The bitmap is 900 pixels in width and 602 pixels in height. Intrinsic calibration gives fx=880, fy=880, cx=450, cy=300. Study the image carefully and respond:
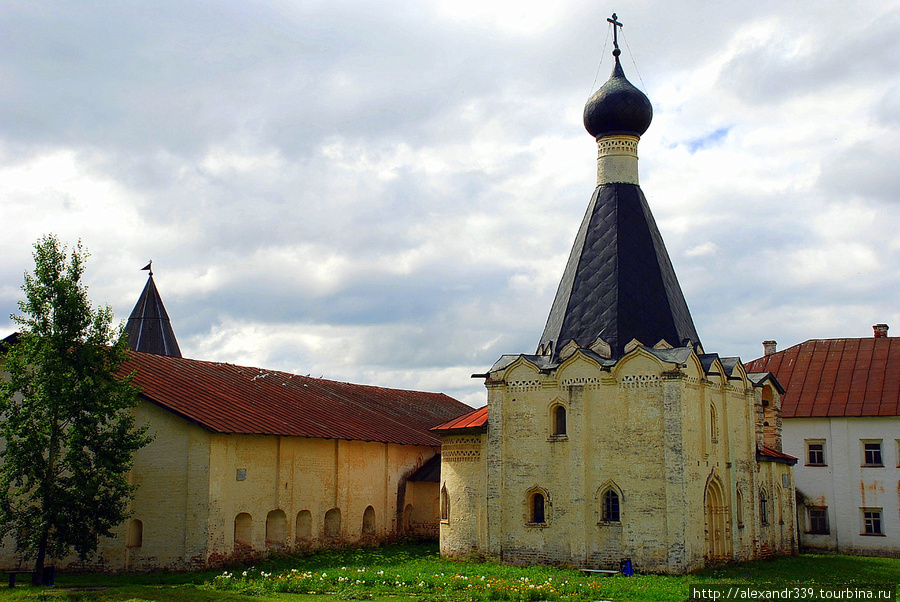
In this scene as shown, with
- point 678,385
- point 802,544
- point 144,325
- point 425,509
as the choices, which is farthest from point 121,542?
point 802,544

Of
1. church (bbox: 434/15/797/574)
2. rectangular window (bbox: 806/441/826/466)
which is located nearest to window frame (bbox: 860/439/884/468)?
rectangular window (bbox: 806/441/826/466)

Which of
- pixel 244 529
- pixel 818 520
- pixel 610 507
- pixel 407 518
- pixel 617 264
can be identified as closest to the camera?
pixel 610 507

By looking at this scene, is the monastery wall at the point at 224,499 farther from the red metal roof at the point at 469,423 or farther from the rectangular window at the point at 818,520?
the rectangular window at the point at 818,520

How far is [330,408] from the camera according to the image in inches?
1124

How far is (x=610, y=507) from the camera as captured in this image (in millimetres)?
21281

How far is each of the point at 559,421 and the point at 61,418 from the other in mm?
11701

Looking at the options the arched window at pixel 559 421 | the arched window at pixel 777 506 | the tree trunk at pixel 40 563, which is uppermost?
the arched window at pixel 559 421

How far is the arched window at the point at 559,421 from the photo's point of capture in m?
22.3

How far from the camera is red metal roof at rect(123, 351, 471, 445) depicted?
22.0m

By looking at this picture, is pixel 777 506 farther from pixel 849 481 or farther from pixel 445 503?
pixel 445 503

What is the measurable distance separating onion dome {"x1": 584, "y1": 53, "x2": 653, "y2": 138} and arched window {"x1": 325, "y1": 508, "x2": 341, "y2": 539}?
1348 centimetres

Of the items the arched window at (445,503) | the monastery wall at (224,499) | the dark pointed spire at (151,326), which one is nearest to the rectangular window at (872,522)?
the arched window at (445,503)

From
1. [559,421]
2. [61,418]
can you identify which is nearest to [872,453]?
[559,421]

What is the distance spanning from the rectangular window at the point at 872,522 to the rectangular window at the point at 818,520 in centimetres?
121
